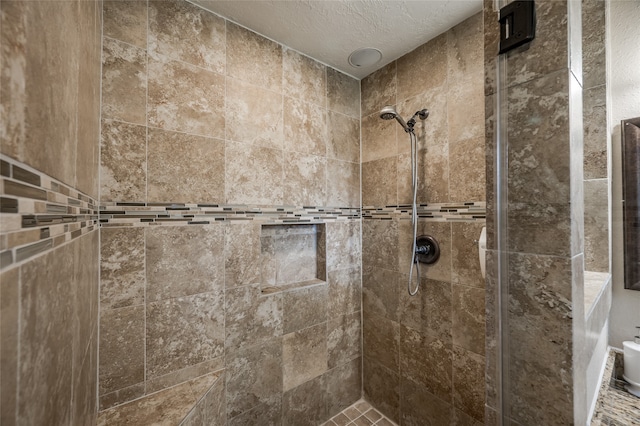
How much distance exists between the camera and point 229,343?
1.35m

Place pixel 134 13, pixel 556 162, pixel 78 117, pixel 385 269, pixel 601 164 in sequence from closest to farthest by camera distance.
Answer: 1. pixel 556 162
2. pixel 78 117
3. pixel 601 164
4. pixel 134 13
5. pixel 385 269

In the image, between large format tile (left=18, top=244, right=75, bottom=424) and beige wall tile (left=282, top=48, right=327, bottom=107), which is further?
beige wall tile (left=282, top=48, right=327, bottom=107)

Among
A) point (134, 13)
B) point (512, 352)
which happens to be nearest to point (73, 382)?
point (512, 352)

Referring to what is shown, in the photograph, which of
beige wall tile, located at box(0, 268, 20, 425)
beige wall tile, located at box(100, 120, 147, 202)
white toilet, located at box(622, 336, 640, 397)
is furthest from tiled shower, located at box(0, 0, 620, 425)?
white toilet, located at box(622, 336, 640, 397)

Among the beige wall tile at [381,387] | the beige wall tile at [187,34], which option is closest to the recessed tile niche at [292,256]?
the beige wall tile at [381,387]

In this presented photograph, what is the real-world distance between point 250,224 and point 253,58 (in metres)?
1.00

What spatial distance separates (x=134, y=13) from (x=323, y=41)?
0.99 m

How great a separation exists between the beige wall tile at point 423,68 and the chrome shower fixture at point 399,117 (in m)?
0.18

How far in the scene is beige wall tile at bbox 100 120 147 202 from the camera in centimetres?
106

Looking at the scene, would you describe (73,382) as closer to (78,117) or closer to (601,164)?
(78,117)

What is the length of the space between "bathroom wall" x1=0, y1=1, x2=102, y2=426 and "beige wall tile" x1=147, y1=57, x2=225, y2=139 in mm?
559

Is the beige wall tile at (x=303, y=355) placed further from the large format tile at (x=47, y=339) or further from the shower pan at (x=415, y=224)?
the large format tile at (x=47, y=339)

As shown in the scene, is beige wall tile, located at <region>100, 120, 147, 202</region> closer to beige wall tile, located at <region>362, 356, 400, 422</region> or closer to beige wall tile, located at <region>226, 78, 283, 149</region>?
beige wall tile, located at <region>226, 78, 283, 149</region>

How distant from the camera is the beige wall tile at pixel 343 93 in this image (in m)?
1.82
